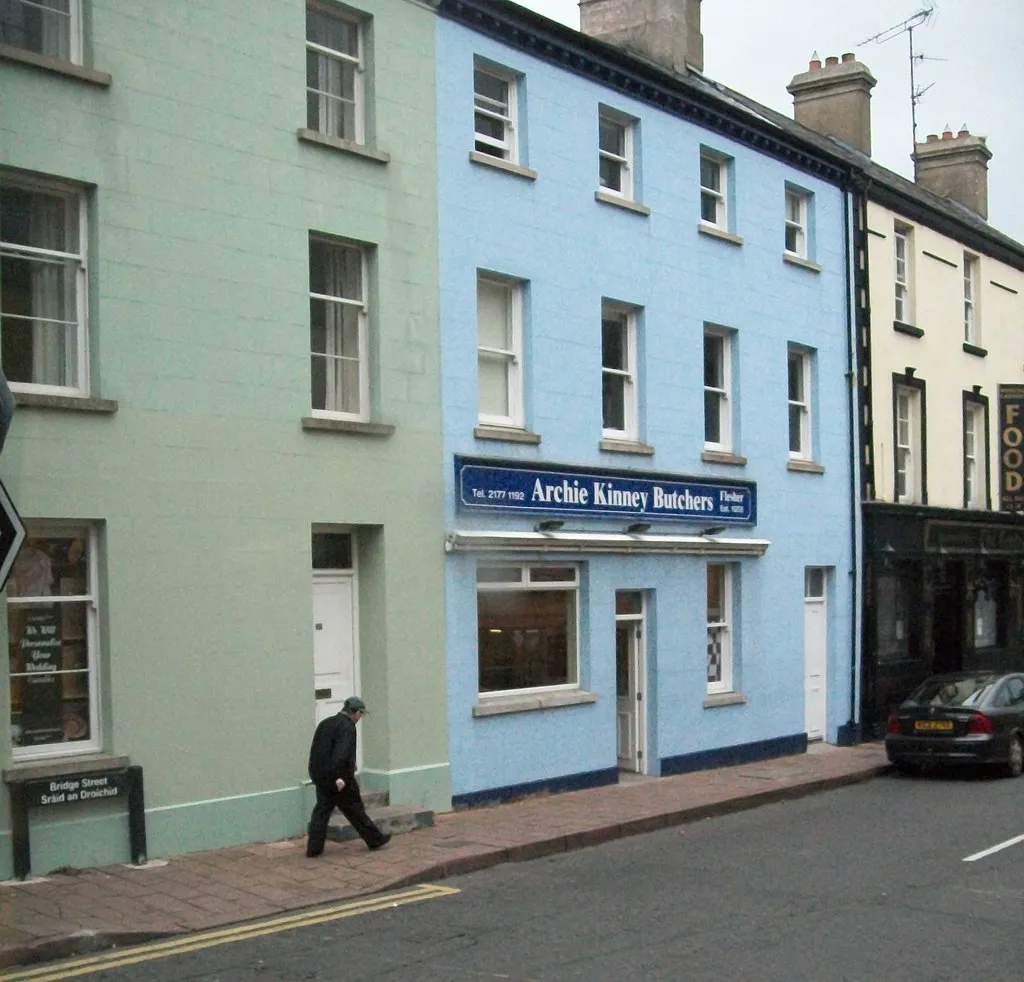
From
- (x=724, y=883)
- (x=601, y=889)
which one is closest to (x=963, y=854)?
(x=724, y=883)

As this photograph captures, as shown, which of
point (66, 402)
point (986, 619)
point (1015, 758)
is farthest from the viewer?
point (986, 619)

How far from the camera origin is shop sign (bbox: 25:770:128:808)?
1228cm

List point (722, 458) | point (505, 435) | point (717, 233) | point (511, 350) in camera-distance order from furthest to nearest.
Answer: point (717, 233)
point (722, 458)
point (511, 350)
point (505, 435)

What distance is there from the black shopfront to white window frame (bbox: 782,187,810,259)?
15.6 ft

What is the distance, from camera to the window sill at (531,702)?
672 inches

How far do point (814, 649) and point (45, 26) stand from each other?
52.8 feet

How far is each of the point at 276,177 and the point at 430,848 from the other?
274 inches

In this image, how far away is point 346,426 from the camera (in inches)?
604

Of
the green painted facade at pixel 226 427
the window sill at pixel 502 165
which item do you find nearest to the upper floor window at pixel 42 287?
the green painted facade at pixel 226 427

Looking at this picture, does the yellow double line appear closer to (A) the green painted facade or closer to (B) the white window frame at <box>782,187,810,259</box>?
(A) the green painted facade

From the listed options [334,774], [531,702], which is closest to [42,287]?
[334,774]

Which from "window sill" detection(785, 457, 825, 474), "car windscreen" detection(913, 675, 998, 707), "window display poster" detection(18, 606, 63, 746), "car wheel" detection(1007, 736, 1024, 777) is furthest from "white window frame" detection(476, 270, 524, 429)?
"car wheel" detection(1007, 736, 1024, 777)

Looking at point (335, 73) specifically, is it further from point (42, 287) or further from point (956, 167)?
point (956, 167)

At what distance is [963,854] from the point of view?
45.8 feet
